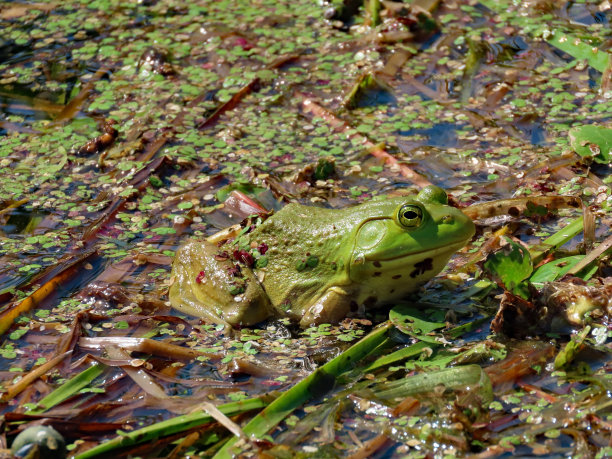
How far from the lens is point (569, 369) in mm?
3820

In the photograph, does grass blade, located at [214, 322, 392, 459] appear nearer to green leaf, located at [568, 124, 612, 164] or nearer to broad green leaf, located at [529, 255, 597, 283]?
broad green leaf, located at [529, 255, 597, 283]

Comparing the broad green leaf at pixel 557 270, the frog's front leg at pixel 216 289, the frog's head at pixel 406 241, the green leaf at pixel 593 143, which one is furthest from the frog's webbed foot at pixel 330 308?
the green leaf at pixel 593 143

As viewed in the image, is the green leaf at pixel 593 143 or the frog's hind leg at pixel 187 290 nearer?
the frog's hind leg at pixel 187 290

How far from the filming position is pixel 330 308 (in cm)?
448

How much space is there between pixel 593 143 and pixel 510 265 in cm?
183

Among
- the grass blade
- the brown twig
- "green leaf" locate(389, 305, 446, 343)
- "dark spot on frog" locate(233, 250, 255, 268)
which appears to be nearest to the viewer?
the grass blade

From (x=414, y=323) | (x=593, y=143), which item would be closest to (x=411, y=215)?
(x=414, y=323)

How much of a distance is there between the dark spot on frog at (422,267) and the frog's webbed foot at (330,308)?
403mm

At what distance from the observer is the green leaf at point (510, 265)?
4285 mm

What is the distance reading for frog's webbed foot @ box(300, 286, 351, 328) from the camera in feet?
14.7

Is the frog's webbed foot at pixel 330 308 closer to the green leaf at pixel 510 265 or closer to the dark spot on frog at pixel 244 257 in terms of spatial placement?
the dark spot on frog at pixel 244 257

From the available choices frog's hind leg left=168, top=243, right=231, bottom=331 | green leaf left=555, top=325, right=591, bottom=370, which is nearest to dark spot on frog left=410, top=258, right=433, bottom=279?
green leaf left=555, top=325, right=591, bottom=370

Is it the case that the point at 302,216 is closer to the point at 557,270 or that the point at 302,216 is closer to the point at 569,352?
the point at 557,270

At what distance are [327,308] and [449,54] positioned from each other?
12.5 feet
